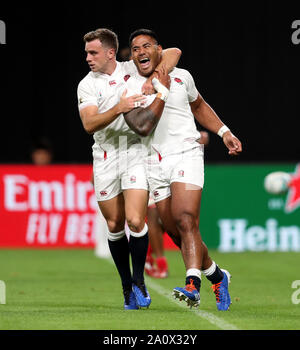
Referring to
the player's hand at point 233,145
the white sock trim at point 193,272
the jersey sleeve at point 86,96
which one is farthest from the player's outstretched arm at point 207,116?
the white sock trim at point 193,272

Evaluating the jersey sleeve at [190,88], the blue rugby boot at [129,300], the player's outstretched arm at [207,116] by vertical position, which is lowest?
the blue rugby boot at [129,300]

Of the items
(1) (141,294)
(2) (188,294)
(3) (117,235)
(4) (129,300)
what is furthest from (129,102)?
(4) (129,300)

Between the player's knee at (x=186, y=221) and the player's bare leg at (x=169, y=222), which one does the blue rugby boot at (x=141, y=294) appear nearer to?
the player's bare leg at (x=169, y=222)

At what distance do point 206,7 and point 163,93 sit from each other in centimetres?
1353

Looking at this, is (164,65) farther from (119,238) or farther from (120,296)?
(120,296)

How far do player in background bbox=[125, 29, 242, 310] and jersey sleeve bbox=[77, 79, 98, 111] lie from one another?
0.39 metres

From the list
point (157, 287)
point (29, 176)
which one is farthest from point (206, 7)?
point (157, 287)

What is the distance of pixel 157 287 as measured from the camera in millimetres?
11039

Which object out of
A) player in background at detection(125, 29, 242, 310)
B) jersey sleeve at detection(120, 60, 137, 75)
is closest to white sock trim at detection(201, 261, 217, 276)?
player in background at detection(125, 29, 242, 310)

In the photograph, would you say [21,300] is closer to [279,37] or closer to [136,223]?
[136,223]

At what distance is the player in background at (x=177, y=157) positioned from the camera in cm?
809

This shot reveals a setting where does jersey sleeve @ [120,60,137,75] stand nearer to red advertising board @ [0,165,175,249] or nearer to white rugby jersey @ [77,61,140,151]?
white rugby jersey @ [77,61,140,151]

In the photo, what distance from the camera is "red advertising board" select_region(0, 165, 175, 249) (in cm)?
1727

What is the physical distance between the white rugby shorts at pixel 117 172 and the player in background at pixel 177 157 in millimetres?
106
